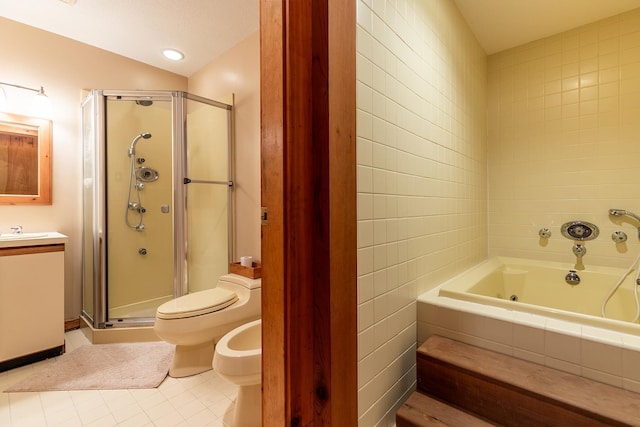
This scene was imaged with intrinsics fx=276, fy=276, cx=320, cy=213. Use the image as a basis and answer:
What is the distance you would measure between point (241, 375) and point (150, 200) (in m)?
1.96

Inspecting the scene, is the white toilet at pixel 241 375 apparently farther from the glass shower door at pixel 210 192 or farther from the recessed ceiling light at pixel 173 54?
the recessed ceiling light at pixel 173 54

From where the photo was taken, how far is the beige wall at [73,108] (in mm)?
2129

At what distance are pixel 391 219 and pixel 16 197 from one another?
8.98ft

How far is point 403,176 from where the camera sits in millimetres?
1188

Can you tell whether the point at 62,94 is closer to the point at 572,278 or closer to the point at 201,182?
the point at 201,182

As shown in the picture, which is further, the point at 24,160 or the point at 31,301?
the point at 24,160

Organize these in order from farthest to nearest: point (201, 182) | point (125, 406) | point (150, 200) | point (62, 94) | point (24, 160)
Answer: point (150, 200), point (201, 182), point (62, 94), point (24, 160), point (125, 406)

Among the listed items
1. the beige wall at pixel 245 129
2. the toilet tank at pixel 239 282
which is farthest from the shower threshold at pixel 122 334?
the beige wall at pixel 245 129

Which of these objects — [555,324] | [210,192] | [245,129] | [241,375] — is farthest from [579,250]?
[210,192]

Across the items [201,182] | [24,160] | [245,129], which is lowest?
[201,182]

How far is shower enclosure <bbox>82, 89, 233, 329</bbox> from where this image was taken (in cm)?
224

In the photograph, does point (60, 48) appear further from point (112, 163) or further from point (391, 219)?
point (391, 219)

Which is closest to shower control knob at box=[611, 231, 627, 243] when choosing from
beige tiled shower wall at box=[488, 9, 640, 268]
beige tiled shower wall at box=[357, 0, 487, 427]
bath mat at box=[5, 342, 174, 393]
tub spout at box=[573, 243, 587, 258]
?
beige tiled shower wall at box=[488, 9, 640, 268]

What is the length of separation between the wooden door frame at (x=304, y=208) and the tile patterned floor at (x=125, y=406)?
2.93 ft
